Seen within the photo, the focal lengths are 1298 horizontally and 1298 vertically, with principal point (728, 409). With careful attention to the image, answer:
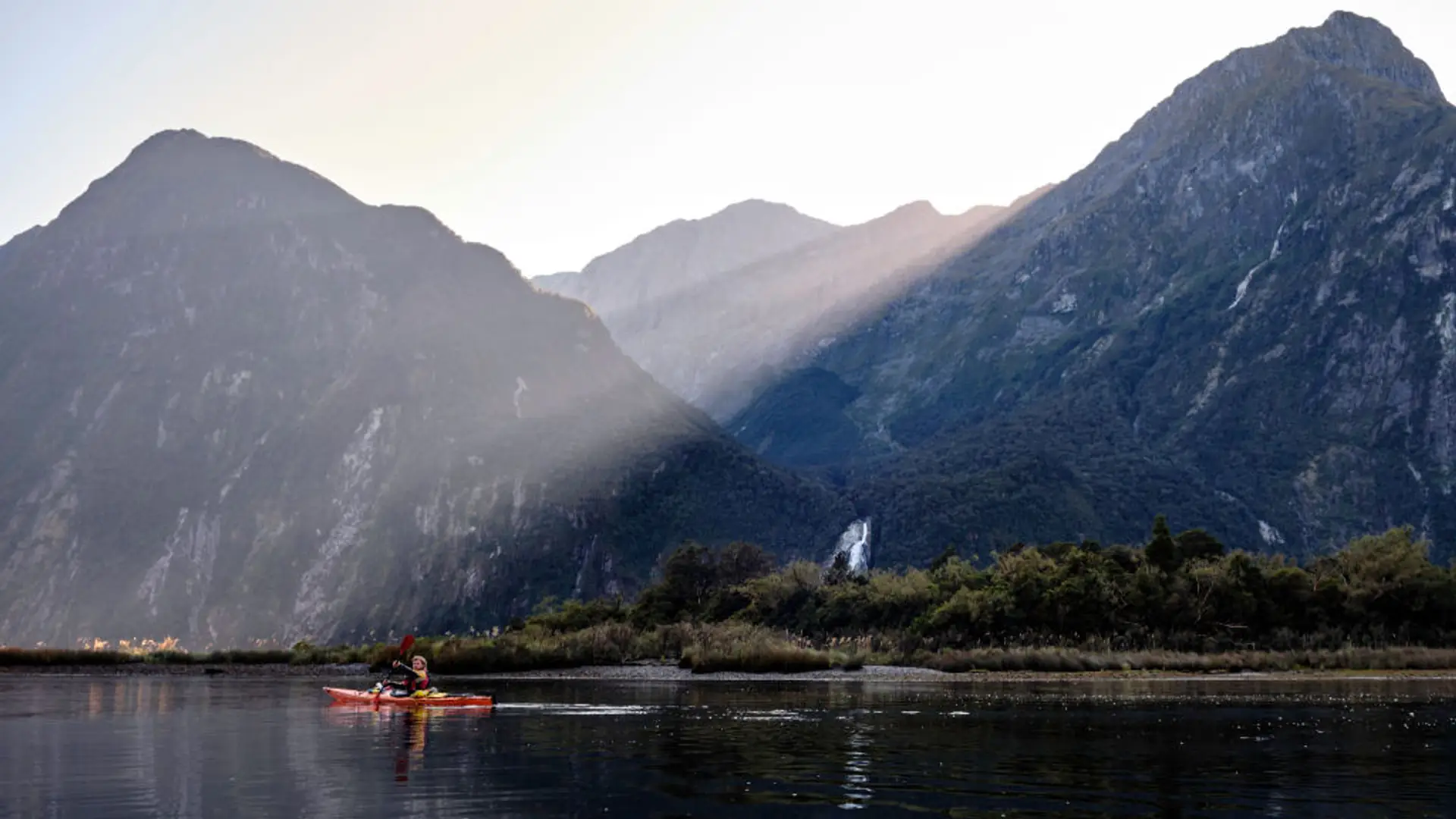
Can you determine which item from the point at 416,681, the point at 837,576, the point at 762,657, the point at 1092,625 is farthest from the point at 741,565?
the point at 416,681

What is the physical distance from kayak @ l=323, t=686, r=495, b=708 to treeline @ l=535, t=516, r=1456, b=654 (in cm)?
5519

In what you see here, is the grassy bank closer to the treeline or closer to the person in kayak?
the treeline

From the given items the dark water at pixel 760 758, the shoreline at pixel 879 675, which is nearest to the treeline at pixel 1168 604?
the shoreline at pixel 879 675

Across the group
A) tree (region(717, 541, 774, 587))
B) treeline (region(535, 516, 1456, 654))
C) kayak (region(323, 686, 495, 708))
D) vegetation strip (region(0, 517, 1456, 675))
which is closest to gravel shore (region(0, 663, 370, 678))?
vegetation strip (region(0, 517, 1456, 675))

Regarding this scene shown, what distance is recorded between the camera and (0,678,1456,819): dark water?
30141 mm

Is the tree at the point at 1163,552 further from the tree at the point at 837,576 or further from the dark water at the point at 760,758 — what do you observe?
the dark water at the point at 760,758

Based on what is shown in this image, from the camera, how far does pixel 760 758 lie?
129 ft

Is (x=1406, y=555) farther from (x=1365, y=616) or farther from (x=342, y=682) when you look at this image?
(x=342, y=682)

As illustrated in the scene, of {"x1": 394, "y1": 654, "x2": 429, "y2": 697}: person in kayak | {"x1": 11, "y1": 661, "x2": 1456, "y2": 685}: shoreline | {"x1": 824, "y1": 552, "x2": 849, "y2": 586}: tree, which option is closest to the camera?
{"x1": 394, "y1": 654, "x2": 429, "y2": 697}: person in kayak

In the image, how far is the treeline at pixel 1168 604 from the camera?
10769 cm

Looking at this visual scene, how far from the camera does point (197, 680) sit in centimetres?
11575

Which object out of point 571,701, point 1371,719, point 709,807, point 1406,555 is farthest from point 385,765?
point 1406,555

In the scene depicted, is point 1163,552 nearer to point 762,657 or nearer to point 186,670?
point 762,657

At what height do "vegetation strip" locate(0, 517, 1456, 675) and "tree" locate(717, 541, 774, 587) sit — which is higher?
"tree" locate(717, 541, 774, 587)
